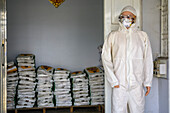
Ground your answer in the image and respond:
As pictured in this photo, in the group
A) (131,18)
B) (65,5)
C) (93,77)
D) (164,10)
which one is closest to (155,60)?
(164,10)

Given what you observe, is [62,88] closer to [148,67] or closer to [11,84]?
[11,84]

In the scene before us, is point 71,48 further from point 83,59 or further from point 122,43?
point 122,43

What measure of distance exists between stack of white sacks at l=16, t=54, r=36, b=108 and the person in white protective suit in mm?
2488

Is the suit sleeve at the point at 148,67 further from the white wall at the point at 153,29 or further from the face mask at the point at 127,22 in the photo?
the white wall at the point at 153,29

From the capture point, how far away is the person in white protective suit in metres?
2.60

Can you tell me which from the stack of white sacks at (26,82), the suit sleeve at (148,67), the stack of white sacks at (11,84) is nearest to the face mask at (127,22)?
the suit sleeve at (148,67)

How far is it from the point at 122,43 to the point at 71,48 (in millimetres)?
2955

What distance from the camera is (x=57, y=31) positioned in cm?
548

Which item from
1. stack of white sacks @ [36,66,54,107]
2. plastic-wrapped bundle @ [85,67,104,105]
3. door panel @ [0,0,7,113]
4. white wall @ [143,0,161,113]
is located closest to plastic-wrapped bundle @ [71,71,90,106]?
plastic-wrapped bundle @ [85,67,104,105]

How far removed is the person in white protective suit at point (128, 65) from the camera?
8.52ft

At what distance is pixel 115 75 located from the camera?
8.81 feet

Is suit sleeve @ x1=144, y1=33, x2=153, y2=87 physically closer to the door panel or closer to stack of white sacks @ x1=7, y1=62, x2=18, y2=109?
the door panel

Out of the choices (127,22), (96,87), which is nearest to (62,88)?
(96,87)

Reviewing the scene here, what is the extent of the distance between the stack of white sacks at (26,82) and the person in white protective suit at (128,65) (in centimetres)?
249
